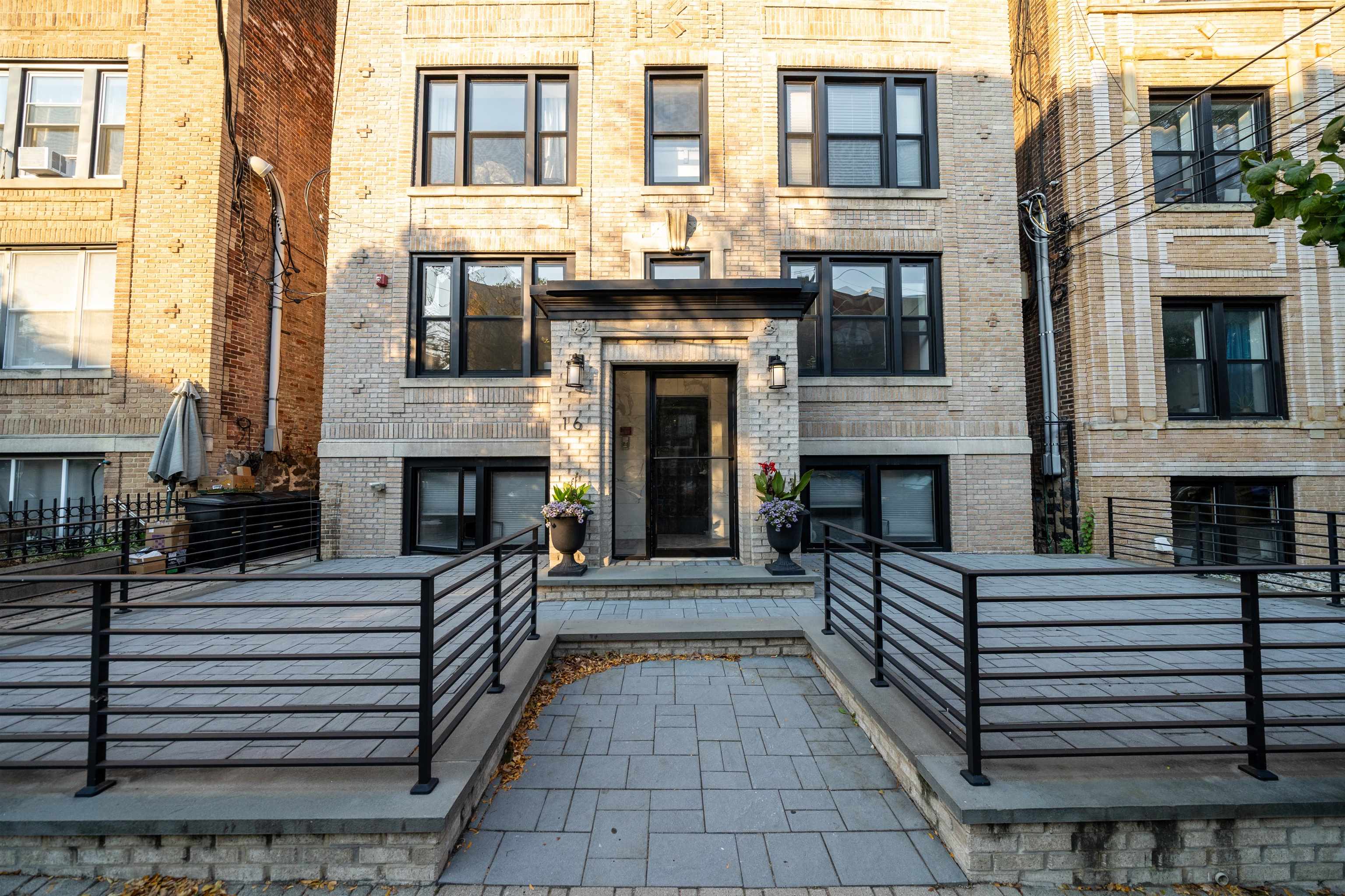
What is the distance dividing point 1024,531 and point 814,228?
6108 millimetres

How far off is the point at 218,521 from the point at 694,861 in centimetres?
869

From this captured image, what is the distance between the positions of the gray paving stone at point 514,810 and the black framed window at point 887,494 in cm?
681

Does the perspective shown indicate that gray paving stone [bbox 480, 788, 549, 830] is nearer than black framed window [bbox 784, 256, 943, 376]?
Yes

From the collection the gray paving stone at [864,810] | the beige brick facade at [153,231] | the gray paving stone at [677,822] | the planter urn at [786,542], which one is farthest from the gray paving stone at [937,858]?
the beige brick facade at [153,231]

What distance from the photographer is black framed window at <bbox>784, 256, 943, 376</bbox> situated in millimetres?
9336

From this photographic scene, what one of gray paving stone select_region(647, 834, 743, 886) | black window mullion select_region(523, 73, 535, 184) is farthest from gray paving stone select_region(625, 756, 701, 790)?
black window mullion select_region(523, 73, 535, 184)

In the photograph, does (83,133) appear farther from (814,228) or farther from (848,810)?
(848,810)

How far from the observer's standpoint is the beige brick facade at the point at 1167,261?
9.13 m

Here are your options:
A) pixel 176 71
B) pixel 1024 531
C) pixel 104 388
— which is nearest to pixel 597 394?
pixel 1024 531

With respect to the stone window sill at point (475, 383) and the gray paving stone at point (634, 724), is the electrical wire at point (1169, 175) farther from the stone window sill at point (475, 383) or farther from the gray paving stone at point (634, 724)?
the gray paving stone at point (634, 724)

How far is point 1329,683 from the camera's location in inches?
169

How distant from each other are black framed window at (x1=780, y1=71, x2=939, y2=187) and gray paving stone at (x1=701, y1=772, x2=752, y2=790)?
9.01 meters

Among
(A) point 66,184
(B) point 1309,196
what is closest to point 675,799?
(B) point 1309,196

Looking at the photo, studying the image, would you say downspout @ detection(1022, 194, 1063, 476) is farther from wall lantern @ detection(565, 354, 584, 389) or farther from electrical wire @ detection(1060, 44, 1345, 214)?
wall lantern @ detection(565, 354, 584, 389)
